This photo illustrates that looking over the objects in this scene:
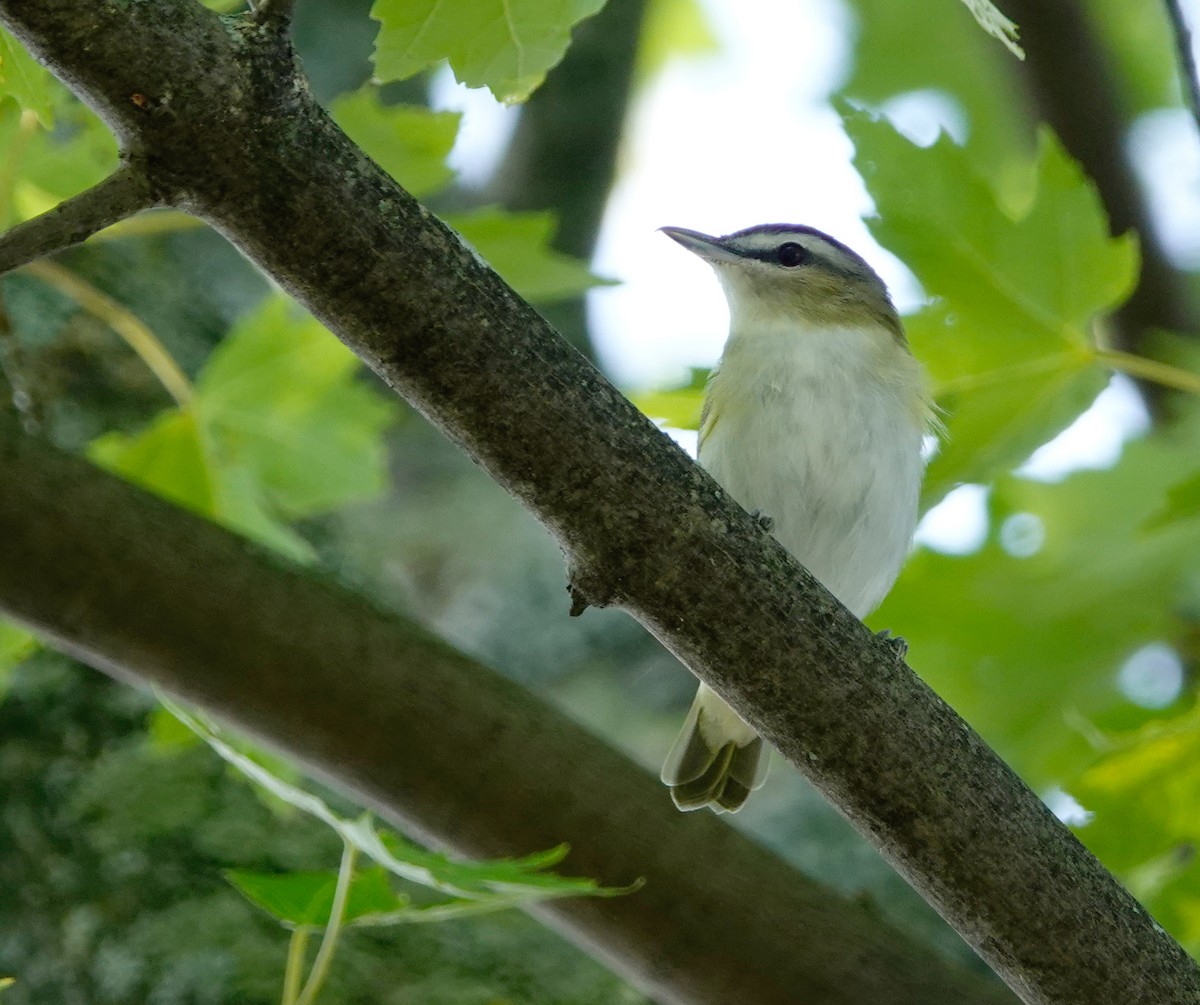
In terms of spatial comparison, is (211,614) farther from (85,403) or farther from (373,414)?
(85,403)

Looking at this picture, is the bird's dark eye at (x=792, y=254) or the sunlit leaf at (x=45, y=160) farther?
the bird's dark eye at (x=792, y=254)

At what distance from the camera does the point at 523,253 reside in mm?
2344

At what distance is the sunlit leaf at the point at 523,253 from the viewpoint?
2.32 m

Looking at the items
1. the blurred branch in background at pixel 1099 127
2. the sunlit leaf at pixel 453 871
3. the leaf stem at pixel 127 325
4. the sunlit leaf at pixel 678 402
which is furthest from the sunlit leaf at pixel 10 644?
the blurred branch in background at pixel 1099 127

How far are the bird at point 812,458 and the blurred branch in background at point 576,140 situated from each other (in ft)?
5.47

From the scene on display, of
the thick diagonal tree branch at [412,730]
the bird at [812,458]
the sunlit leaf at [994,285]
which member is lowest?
the thick diagonal tree branch at [412,730]

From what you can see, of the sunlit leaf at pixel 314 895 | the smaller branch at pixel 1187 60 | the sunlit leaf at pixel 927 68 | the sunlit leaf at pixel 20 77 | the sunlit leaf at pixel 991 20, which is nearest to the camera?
the sunlit leaf at pixel 991 20

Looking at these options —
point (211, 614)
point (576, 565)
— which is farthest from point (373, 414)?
point (576, 565)

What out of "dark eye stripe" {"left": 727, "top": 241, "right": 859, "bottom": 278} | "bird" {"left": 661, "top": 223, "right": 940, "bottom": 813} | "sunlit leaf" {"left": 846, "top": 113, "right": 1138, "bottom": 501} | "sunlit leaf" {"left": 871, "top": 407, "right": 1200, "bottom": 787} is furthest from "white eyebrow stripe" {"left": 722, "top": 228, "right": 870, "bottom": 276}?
"sunlit leaf" {"left": 846, "top": 113, "right": 1138, "bottom": 501}

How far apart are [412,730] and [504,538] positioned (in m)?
1.76

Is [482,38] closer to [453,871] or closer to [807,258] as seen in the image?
[453,871]

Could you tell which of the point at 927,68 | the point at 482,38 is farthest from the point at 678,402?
the point at 927,68

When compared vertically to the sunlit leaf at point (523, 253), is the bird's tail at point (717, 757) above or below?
below

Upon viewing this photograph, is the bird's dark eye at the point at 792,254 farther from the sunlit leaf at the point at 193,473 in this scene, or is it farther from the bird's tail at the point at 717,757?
the sunlit leaf at the point at 193,473
